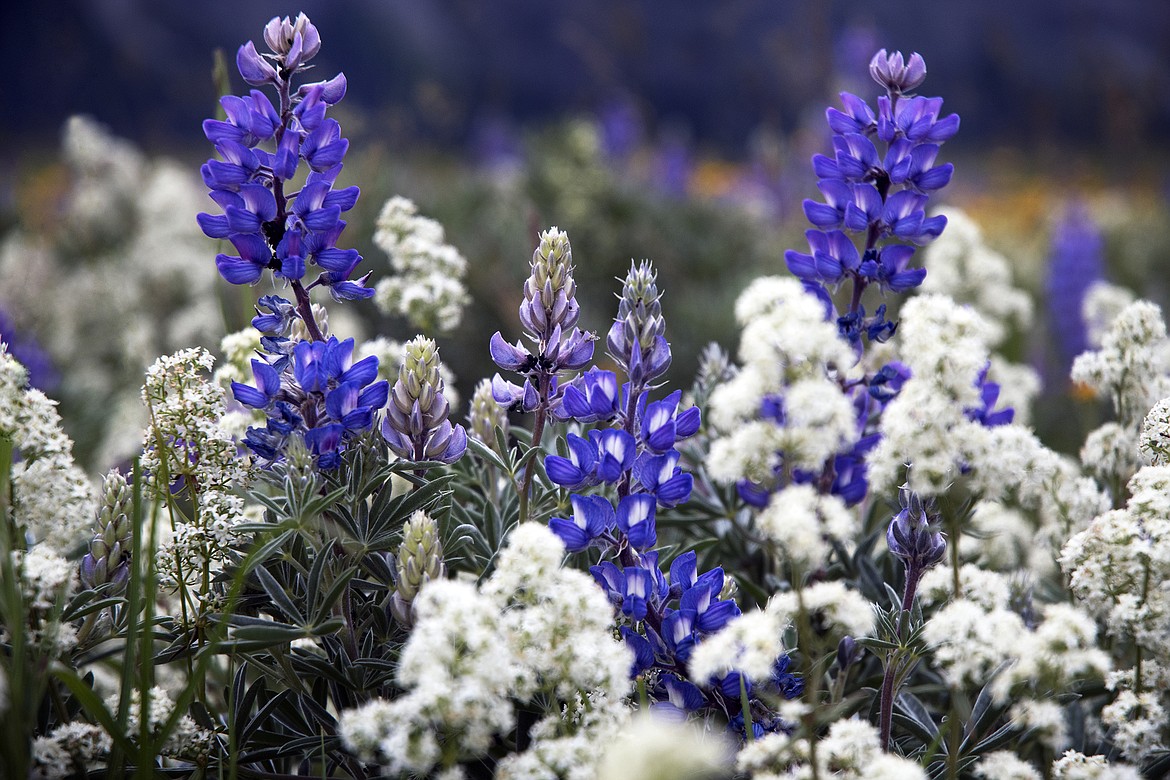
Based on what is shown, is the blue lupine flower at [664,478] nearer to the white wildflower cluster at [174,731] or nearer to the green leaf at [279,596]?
the green leaf at [279,596]

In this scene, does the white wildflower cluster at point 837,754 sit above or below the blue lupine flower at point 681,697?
below

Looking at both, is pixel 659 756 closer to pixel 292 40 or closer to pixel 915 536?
pixel 915 536

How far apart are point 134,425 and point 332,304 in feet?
5.86

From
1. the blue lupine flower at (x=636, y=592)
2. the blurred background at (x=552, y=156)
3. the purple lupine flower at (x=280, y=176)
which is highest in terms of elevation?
the blurred background at (x=552, y=156)

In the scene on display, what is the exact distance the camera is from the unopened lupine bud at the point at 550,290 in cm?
128

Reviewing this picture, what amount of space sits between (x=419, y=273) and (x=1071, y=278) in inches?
153

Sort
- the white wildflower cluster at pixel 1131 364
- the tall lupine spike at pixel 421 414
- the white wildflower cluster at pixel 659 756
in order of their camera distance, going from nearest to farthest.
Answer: the white wildflower cluster at pixel 659 756, the tall lupine spike at pixel 421 414, the white wildflower cluster at pixel 1131 364

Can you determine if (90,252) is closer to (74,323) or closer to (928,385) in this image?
(74,323)

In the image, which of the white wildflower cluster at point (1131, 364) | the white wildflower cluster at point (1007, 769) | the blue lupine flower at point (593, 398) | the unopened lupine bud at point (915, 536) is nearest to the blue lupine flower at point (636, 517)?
the blue lupine flower at point (593, 398)

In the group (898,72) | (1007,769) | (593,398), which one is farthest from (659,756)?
(898,72)

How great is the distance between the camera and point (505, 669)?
91cm

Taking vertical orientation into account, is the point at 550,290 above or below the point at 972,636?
above

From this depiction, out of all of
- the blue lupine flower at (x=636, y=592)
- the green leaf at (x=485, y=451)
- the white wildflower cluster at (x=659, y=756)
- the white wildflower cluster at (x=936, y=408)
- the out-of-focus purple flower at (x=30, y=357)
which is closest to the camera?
the white wildflower cluster at (x=659, y=756)

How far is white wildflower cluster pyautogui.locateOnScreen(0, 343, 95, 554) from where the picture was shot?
1.16 metres
